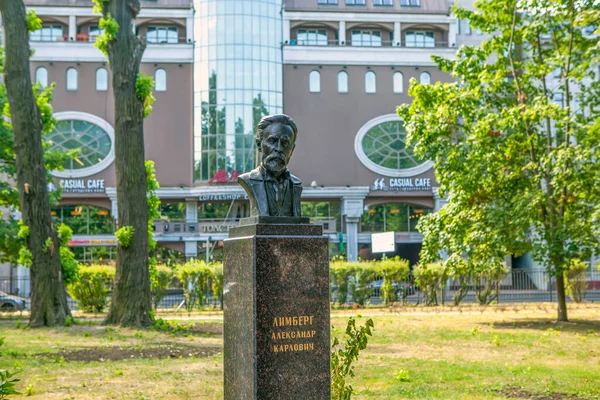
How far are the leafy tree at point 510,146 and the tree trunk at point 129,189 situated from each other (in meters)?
7.54

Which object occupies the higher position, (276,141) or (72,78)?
(72,78)

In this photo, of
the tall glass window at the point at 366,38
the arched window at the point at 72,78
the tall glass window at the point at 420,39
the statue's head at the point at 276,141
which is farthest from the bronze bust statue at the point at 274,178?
the tall glass window at the point at 420,39

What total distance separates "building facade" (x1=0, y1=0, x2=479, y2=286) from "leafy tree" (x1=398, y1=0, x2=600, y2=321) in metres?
35.0

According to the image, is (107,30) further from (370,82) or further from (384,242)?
(370,82)

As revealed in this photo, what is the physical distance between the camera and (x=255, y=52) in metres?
56.1

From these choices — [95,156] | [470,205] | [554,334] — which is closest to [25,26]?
[470,205]

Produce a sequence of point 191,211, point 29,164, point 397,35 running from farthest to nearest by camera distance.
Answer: point 397,35 < point 191,211 < point 29,164

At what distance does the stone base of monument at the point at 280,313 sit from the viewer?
7.25 meters

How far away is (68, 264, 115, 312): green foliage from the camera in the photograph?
1023 inches

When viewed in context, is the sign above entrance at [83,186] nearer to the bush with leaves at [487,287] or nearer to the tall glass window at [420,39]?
the tall glass window at [420,39]

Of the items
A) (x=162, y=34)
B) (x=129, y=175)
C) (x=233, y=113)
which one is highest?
(x=162, y=34)

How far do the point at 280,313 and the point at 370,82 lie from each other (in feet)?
171

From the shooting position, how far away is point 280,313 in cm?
734

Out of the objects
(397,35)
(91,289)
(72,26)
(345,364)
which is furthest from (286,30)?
(345,364)
